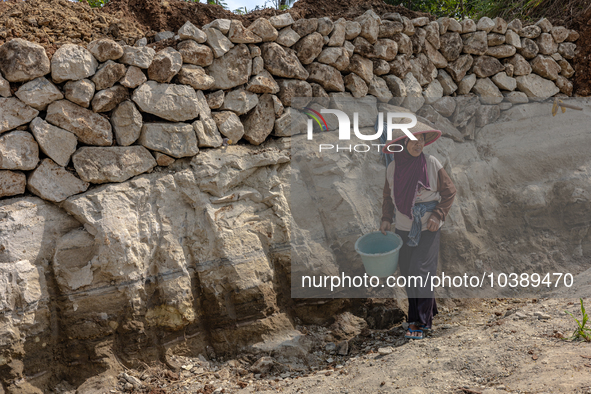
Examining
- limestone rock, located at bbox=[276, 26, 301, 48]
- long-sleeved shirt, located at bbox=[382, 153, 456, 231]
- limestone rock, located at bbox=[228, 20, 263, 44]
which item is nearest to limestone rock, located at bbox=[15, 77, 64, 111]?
limestone rock, located at bbox=[228, 20, 263, 44]

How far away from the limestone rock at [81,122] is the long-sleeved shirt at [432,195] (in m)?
2.50

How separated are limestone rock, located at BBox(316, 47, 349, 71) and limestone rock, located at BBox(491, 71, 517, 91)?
2018 mm

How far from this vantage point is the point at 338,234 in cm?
430

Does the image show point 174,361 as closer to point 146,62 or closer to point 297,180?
point 297,180

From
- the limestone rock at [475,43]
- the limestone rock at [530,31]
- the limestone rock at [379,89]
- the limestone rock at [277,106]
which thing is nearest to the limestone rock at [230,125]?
the limestone rock at [277,106]

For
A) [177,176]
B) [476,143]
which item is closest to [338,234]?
[177,176]

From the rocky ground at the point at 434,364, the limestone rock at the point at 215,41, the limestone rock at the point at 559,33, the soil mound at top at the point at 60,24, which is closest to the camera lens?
the rocky ground at the point at 434,364

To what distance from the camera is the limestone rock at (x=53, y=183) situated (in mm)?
3355

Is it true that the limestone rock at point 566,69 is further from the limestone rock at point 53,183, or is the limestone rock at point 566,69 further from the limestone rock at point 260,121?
the limestone rock at point 53,183

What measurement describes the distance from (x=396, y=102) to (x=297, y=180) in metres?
1.47

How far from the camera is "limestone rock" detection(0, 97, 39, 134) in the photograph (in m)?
3.24

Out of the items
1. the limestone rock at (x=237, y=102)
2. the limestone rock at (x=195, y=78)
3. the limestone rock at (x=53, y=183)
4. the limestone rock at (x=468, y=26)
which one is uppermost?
the limestone rock at (x=468, y=26)

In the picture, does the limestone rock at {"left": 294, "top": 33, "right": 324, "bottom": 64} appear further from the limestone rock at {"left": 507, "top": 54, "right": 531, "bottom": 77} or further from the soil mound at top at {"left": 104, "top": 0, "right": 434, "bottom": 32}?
the limestone rock at {"left": 507, "top": 54, "right": 531, "bottom": 77}

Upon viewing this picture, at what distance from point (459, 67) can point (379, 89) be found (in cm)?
116
